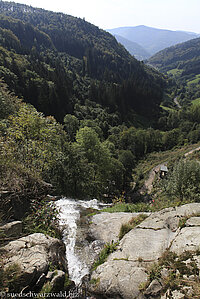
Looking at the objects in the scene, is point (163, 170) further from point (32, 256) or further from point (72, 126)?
point (32, 256)

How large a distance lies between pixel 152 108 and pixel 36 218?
143 metres

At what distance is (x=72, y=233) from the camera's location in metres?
10.4

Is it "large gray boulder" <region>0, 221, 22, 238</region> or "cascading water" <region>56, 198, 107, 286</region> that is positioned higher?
"large gray boulder" <region>0, 221, 22, 238</region>

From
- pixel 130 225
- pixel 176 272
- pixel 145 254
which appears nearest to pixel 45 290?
pixel 145 254

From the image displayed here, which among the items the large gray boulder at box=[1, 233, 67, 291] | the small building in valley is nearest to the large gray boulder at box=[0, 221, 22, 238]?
the large gray boulder at box=[1, 233, 67, 291]

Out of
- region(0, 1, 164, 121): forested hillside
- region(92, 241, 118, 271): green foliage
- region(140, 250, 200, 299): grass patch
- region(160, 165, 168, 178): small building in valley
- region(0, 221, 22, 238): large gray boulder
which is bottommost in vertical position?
region(160, 165, 168, 178): small building in valley

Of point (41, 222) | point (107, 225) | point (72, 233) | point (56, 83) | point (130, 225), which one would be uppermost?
point (56, 83)

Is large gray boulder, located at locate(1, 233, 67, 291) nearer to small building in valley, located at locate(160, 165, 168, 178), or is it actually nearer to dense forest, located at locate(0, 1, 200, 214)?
dense forest, located at locate(0, 1, 200, 214)

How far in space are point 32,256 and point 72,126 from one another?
54.0 m

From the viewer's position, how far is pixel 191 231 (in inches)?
295

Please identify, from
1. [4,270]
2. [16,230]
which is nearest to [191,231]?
[4,270]

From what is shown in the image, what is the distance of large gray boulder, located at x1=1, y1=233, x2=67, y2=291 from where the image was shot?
5.66 m

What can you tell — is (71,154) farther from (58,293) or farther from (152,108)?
(152,108)

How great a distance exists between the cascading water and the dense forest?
287 cm
